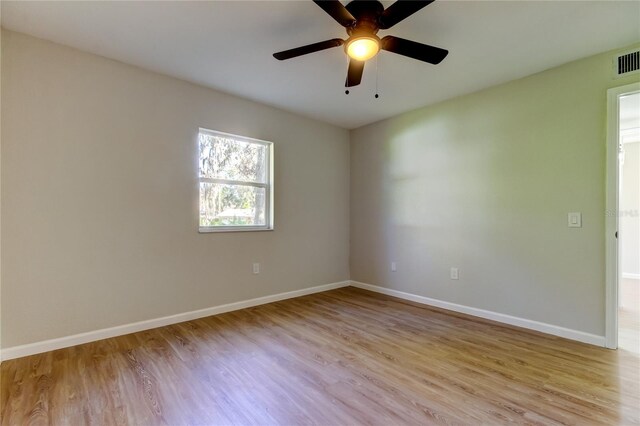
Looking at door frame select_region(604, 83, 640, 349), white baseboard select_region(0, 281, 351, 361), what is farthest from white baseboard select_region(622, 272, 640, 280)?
white baseboard select_region(0, 281, 351, 361)

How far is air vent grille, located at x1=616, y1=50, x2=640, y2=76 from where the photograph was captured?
244 centimetres

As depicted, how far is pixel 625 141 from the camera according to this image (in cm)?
499

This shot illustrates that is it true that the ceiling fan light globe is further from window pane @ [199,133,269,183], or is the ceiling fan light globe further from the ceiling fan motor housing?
window pane @ [199,133,269,183]

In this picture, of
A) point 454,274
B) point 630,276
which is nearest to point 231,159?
point 454,274

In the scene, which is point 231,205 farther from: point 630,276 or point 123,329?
point 630,276

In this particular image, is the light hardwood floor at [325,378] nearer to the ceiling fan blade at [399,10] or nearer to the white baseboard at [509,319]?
→ the white baseboard at [509,319]

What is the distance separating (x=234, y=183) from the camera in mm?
3580

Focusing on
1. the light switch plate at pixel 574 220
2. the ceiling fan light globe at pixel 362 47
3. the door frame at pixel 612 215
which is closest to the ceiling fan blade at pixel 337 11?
the ceiling fan light globe at pixel 362 47

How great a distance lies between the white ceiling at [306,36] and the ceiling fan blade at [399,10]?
29 centimetres

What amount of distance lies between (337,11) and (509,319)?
3222 millimetres

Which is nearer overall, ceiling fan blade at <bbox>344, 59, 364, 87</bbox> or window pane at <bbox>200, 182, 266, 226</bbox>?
ceiling fan blade at <bbox>344, 59, 364, 87</bbox>

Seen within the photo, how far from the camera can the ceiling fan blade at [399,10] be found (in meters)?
1.60

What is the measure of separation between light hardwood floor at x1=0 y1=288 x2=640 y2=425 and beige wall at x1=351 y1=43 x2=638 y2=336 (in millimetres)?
503

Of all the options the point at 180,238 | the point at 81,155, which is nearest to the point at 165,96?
the point at 81,155
